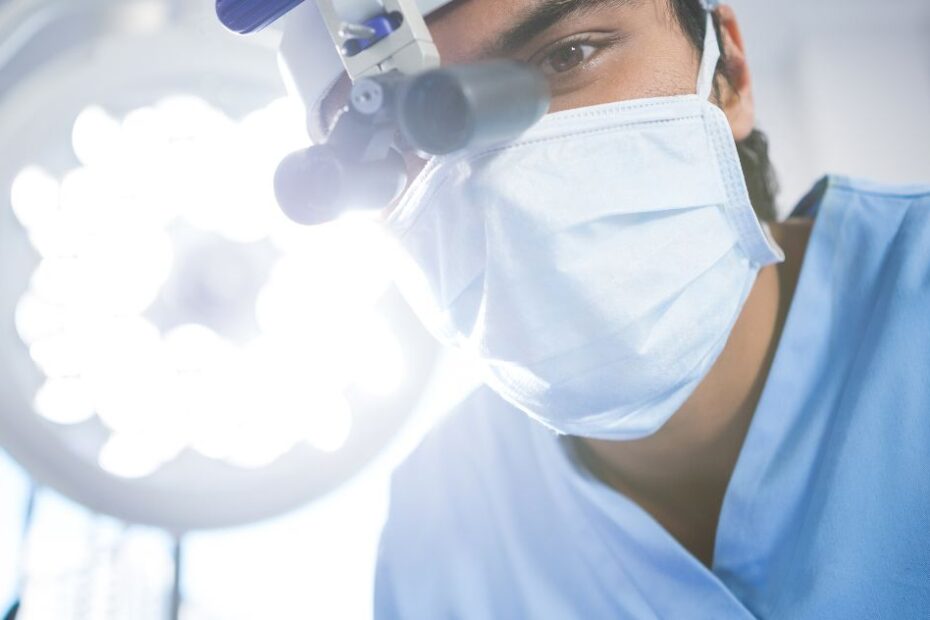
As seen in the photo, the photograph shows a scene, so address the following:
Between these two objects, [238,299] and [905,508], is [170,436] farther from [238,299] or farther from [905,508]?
[905,508]

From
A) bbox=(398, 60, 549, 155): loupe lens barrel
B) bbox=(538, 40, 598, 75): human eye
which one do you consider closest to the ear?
bbox=(538, 40, 598, 75): human eye

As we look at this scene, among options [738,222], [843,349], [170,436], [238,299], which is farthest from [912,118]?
[170,436]

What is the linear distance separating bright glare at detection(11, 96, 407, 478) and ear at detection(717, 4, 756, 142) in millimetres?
574

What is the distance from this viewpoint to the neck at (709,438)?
1078mm

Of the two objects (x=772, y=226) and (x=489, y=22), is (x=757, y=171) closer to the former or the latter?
(x=772, y=226)

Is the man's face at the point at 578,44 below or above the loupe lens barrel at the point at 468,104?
below

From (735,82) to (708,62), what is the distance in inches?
7.2

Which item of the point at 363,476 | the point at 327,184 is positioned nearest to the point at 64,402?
the point at 363,476

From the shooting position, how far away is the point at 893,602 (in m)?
0.84

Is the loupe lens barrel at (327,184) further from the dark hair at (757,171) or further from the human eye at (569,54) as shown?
the dark hair at (757,171)

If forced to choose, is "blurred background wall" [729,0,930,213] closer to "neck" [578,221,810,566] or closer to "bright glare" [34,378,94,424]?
"neck" [578,221,810,566]

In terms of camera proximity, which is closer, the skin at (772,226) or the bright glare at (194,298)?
the skin at (772,226)

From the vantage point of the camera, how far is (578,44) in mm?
925

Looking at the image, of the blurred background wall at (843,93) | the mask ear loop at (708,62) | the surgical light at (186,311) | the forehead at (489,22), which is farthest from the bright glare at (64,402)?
the blurred background wall at (843,93)
